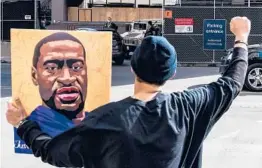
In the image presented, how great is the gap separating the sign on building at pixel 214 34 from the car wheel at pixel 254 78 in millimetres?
7596

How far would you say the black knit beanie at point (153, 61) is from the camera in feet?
8.64

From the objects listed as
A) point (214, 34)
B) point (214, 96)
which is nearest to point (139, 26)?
point (214, 34)

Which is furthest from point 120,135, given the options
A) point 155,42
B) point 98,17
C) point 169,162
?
point 98,17

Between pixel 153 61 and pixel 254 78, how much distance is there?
12.5 meters

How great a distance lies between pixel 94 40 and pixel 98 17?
122 ft

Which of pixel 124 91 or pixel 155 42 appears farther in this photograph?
pixel 124 91

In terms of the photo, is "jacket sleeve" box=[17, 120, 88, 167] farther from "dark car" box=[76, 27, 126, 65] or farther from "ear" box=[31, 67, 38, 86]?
"dark car" box=[76, 27, 126, 65]

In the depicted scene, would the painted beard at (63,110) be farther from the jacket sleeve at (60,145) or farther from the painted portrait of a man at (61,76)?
A: the jacket sleeve at (60,145)

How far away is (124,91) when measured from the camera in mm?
15000

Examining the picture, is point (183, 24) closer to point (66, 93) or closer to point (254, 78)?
point (254, 78)

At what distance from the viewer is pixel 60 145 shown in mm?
2723

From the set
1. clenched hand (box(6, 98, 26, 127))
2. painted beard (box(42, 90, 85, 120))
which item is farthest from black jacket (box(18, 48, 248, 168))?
painted beard (box(42, 90, 85, 120))

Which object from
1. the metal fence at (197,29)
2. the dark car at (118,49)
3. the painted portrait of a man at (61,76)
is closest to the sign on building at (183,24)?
the metal fence at (197,29)

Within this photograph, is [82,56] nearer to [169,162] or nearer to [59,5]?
[169,162]
